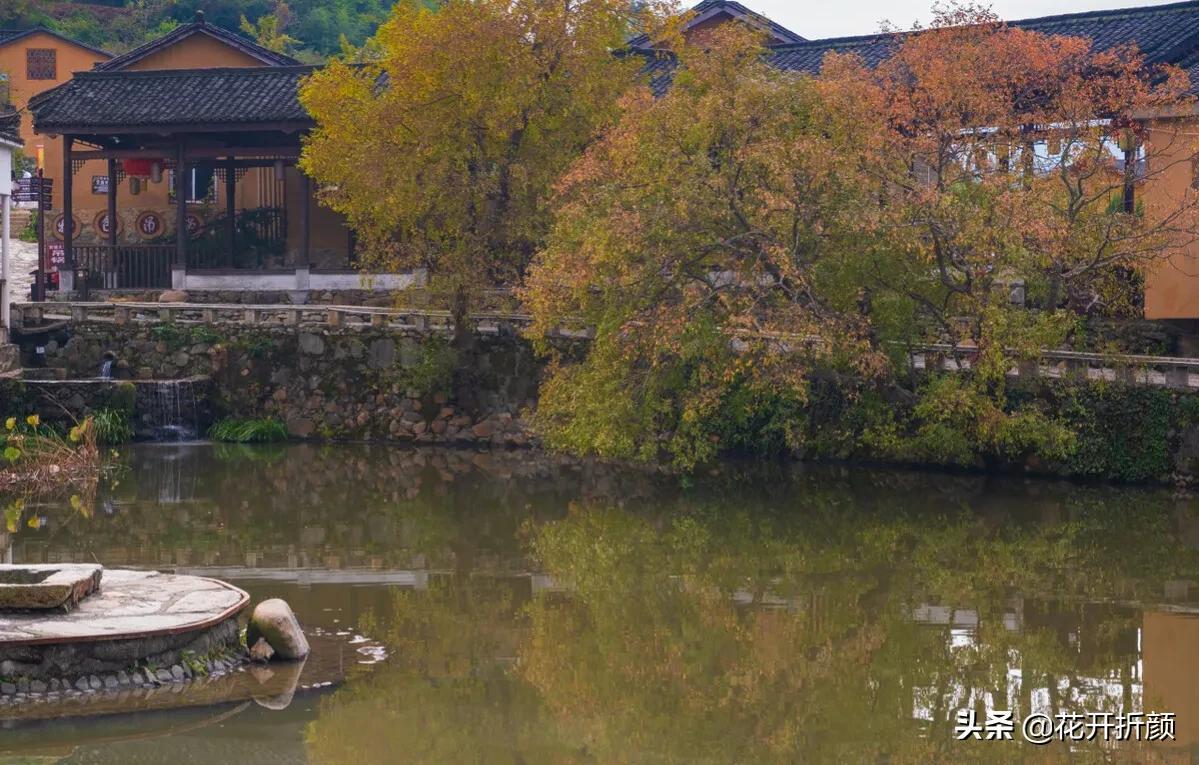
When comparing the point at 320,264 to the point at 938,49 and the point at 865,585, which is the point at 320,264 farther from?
the point at 865,585

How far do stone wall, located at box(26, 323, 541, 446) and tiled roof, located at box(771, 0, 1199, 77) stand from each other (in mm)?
8050

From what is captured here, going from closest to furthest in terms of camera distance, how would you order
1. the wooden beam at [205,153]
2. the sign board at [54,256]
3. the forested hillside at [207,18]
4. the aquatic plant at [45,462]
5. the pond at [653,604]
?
the pond at [653,604], the aquatic plant at [45,462], the wooden beam at [205,153], the sign board at [54,256], the forested hillside at [207,18]

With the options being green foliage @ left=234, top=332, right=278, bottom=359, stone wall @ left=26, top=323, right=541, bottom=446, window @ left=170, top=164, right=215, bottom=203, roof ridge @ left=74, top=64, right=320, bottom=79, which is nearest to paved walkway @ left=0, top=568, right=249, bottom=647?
stone wall @ left=26, top=323, right=541, bottom=446

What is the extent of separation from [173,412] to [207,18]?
31222 millimetres

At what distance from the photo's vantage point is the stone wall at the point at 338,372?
1113 inches

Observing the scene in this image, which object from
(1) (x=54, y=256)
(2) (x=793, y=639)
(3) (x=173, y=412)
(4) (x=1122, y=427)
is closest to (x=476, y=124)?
(3) (x=173, y=412)

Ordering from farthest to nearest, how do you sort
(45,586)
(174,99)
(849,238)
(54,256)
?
(54,256)
(174,99)
(849,238)
(45,586)

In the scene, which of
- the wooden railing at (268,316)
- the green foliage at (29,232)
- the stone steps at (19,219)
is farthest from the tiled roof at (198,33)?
the wooden railing at (268,316)

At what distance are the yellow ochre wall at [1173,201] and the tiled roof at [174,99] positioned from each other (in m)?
16.4

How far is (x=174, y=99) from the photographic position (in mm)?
33062

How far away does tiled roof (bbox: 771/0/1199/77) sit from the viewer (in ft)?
90.8

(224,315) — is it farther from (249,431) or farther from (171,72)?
(171,72)

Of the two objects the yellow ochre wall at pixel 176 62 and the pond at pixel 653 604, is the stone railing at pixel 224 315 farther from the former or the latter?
the yellow ochre wall at pixel 176 62

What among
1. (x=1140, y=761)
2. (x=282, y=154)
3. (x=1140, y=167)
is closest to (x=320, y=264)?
(x=282, y=154)
